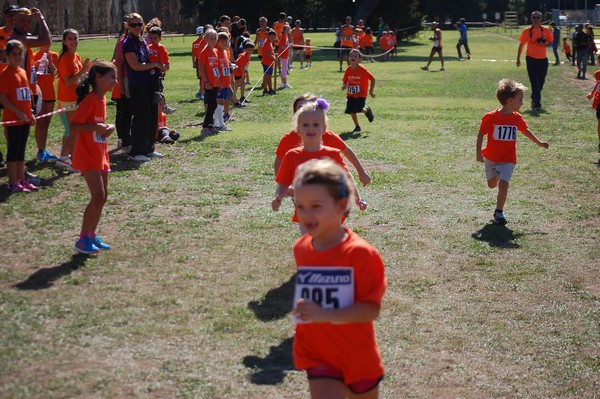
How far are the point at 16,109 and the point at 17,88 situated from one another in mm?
352

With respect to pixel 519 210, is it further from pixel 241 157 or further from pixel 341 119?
pixel 341 119

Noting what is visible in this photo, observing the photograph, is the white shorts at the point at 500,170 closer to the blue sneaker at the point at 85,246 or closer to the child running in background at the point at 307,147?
the child running in background at the point at 307,147

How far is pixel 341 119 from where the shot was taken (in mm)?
20203

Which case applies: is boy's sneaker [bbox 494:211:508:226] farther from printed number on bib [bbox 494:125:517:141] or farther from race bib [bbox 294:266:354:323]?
race bib [bbox 294:266:354:323]

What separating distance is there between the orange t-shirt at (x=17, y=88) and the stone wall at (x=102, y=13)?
149 feet

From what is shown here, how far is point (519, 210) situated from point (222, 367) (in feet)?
21.3

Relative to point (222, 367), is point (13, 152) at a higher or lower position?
higher

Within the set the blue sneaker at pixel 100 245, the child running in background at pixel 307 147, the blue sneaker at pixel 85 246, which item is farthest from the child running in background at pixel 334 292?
the blue sneaker at pixel 100 245

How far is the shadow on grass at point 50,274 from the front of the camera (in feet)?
25.0

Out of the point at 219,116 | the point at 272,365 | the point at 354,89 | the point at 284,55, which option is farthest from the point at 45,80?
the point at 284,55

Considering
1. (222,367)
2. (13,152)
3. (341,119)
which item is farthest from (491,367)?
(341,119)

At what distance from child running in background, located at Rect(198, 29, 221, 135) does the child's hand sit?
43.5 feet

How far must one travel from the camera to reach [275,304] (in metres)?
7.42

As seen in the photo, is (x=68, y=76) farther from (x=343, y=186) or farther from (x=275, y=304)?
(x=343, y=186)
